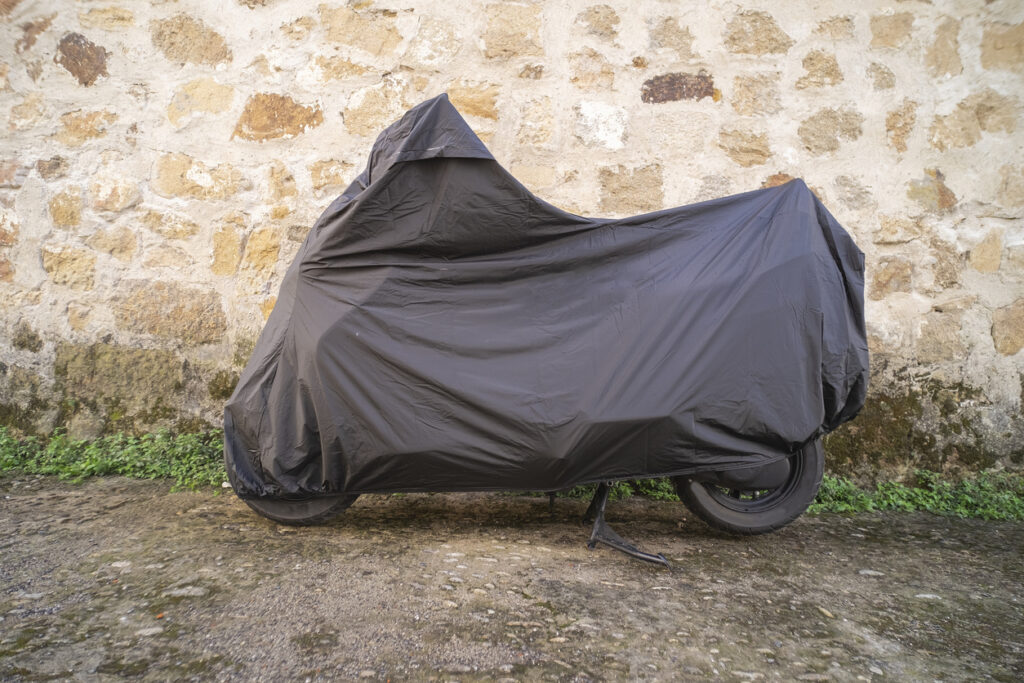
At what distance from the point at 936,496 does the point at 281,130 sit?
3762 millimetres

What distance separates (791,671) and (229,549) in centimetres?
181

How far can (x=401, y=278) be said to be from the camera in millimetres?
2199

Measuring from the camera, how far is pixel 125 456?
3043 mm

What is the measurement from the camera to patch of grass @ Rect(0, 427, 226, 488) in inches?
117

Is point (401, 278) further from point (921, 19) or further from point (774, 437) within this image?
point (921, 19)

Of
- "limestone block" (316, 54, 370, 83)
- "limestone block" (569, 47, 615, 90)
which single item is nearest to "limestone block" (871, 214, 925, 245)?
"limestone block" (569, 47, 615, 90)

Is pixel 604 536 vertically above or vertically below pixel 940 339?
below

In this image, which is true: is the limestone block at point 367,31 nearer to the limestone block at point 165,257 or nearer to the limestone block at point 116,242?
the limestone block at point 165,257

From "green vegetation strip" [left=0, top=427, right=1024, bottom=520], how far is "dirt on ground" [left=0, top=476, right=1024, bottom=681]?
17 cm

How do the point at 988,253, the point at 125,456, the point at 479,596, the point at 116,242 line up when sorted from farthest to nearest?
the point at 116,242, the point at 988,253, the point at 125,456, the point at 479,596

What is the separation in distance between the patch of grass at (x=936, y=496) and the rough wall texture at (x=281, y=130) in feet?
2.74

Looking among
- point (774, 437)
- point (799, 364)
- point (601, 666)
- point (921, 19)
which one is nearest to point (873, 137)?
point (921, 19)

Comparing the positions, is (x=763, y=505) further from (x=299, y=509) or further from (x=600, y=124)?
(x=600, y=124)

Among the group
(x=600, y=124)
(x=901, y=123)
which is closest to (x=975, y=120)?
(x=901, y=123)
